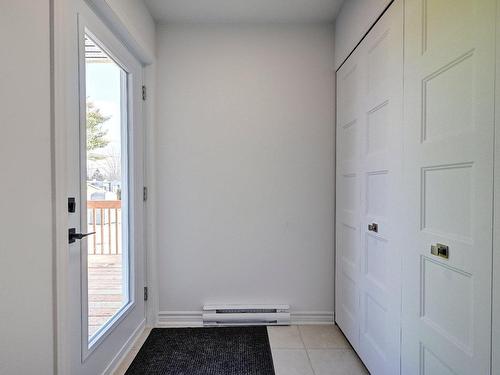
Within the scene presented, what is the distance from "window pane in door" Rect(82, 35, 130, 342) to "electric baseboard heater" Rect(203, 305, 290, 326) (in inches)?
27.3

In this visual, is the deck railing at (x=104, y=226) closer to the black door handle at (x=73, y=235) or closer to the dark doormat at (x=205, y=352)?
the black door handle at (x=73, y=235)

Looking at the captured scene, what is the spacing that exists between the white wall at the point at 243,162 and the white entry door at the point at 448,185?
1066 mm

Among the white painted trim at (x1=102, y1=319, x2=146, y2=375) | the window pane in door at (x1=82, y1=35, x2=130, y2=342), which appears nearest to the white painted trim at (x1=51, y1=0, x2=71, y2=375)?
the window pane in door at (x1=82, y1=35, x2=130, y2=342)

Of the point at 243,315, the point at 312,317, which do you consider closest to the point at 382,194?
the point at 312,317

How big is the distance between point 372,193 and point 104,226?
1.63 metres

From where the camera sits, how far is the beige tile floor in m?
1.83

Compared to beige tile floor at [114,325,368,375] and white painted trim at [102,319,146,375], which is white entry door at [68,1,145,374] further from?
beige tile floor at [114,325,368,375]

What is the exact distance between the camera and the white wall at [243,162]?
2361 millimetres

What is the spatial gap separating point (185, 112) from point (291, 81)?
913mm

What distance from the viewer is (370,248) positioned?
1760mm

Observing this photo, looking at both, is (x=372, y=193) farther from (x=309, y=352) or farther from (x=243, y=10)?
(x=243, y=10)

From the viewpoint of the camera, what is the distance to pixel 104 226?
68.2 inches

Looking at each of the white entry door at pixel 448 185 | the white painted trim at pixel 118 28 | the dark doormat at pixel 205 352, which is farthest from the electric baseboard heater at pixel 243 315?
the white painted trim at pixel 118 28

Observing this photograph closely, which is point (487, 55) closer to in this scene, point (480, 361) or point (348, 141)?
point (480, 361)
